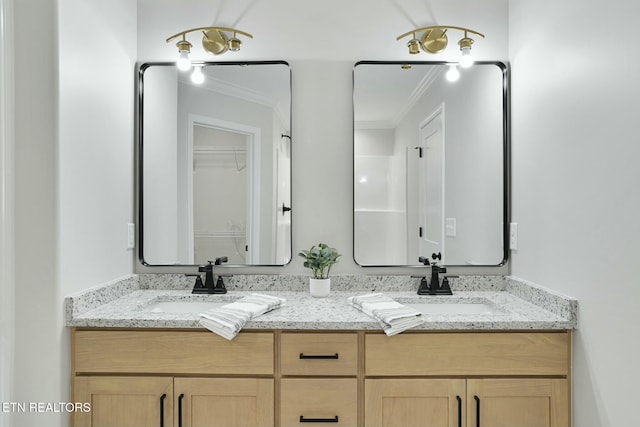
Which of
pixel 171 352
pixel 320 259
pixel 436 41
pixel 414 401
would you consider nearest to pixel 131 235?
pixel 171 352

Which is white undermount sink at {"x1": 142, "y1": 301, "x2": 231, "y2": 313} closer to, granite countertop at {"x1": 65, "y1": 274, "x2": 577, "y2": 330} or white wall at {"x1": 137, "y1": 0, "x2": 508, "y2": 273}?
granite countertop at {"x1": 65, "y1": 274, "x2": 577, "y2": 330}

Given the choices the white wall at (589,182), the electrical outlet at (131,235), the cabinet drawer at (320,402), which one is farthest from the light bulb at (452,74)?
the electrical outlet at (131,235)

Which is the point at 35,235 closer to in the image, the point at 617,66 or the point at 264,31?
the point at 264,31

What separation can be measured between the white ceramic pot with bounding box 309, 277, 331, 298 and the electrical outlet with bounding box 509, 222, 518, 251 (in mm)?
964

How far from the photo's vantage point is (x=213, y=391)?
5.12ft

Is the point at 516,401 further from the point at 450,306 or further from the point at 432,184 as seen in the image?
the point at 432,184

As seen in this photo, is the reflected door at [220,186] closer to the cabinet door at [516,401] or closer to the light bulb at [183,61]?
the light bulb at [183,61]

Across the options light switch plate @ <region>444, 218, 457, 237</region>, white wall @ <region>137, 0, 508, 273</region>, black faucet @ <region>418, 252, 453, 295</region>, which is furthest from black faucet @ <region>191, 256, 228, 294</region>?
light switch plate @ <region>444, 218, 457, 237</region>

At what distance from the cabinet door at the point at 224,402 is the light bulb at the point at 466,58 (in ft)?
5.75

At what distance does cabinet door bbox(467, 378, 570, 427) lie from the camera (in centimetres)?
154

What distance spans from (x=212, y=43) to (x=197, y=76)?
0.62ft

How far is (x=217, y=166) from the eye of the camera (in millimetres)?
2098

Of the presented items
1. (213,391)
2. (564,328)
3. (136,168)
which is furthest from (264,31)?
(564,328)

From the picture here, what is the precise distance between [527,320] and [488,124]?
103 cm
